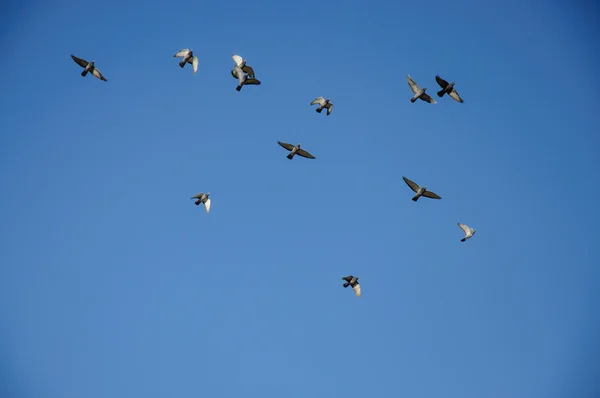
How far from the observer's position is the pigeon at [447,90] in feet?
155

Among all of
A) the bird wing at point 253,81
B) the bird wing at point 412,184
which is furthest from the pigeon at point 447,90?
the bird wing at point 253,81

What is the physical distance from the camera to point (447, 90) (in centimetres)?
4747

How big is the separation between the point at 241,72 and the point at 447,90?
40.0 feet

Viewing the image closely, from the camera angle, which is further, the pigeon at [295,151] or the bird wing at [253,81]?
the pigeon at [295,151]

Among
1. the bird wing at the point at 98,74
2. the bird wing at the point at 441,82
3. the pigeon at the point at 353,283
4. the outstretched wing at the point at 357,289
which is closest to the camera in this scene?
the bird wing at the point at 441,82

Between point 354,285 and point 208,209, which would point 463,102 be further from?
point 208,209

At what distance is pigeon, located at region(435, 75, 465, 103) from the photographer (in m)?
47.2

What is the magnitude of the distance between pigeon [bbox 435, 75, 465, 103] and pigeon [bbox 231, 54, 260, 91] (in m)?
10.9

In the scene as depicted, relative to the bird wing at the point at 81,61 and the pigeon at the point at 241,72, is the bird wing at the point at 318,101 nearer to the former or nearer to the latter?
the pigeon at the point at 241,72

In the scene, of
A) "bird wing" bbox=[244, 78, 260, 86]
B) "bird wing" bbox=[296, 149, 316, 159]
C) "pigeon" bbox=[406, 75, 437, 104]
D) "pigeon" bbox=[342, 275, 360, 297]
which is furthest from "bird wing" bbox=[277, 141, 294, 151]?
"pigeon" bbox=[342, 275, 360, 297]

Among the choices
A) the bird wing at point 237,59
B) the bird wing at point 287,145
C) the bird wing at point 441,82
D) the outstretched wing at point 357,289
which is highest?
the bird wing at point 237,59

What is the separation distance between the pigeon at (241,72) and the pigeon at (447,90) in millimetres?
10923

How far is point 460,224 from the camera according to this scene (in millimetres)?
52125

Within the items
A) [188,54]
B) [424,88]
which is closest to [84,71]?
[188,54]
